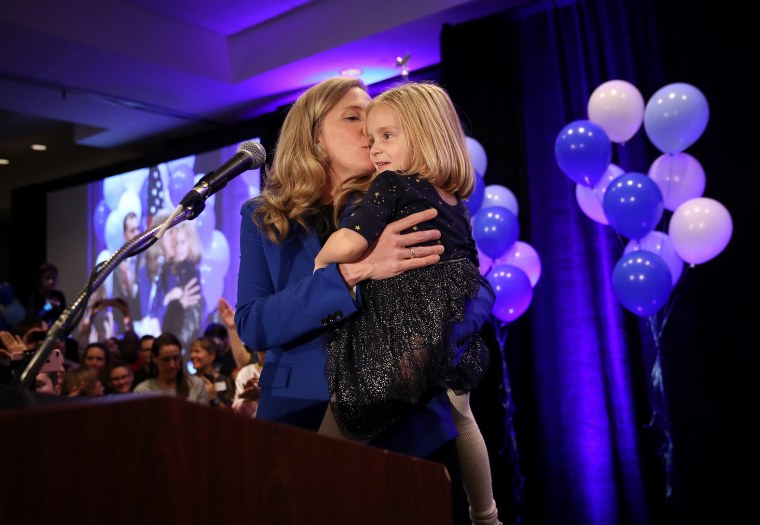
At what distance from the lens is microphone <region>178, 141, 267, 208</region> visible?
140 centimetres

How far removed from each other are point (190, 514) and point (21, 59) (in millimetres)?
6271

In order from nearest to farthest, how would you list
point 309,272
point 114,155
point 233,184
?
1. point 309,272
2. point 233,184
3. point 114,155

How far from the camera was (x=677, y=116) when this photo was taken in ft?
12.6

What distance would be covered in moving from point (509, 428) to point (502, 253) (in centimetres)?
130

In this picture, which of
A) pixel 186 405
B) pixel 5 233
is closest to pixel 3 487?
pixel 186 405

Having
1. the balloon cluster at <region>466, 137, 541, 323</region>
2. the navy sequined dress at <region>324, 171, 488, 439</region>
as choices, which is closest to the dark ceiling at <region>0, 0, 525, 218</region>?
the balloon cluster at <region>466, 137, 541, 323</region>

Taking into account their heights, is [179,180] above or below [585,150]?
above

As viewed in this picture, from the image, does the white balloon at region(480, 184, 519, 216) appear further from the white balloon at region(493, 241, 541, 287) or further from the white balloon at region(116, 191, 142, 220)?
the white balloon at region(116, 191, 142, 220)

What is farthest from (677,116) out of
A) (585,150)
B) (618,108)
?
(585,150)

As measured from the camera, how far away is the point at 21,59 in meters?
6.07

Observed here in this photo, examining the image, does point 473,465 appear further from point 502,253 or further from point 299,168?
point 502,253

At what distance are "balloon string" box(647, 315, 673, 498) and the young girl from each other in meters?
2.66

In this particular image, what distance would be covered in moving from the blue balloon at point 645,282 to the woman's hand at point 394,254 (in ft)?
8.05

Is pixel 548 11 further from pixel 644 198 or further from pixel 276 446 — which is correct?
pixel 276 446
